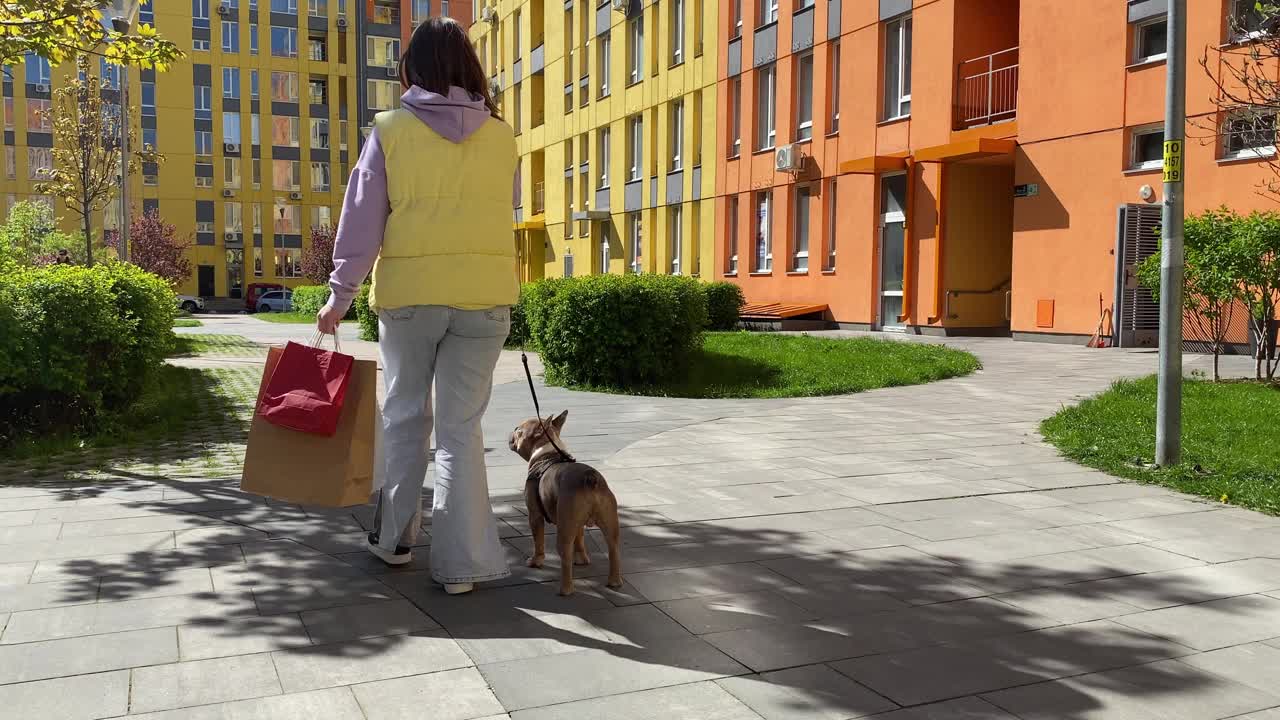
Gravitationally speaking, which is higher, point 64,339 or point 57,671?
point 64,339

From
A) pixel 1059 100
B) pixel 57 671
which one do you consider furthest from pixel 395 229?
pixel 1059 100

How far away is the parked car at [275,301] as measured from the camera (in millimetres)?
60312

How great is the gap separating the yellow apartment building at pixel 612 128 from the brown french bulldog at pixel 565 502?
2741 centimetres

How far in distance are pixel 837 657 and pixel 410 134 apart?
2526mm

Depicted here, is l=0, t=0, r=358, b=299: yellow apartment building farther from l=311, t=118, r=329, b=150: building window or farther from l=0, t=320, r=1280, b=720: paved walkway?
l=0, t=320, r=1280, b=720: paved walkway

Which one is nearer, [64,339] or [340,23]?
[64,339]

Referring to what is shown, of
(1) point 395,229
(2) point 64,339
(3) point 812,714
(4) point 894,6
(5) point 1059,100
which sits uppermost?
(4) point 894,6

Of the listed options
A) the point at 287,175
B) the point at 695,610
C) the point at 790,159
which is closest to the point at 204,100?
the point at 287,175

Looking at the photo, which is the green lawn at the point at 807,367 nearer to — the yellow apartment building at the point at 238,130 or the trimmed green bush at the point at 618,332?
the trimmed green bush at the point at 618,332

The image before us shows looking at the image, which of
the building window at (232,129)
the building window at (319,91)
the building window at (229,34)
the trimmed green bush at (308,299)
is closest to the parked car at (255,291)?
the building window at (232,129)

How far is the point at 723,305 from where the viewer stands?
2483 centimetres

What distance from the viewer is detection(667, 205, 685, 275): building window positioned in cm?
3459

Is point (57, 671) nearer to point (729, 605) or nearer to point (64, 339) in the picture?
point (729, 605)

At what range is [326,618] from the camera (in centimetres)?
427
